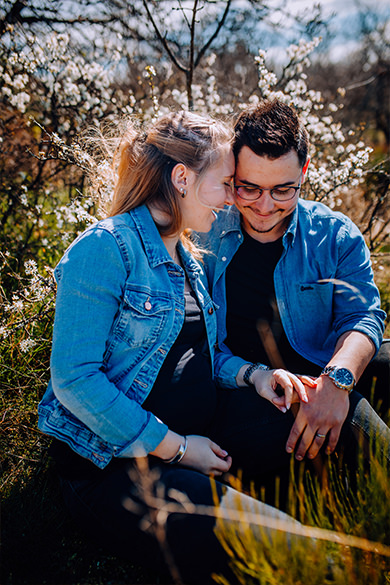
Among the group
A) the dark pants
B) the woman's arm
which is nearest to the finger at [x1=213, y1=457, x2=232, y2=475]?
the dark pants

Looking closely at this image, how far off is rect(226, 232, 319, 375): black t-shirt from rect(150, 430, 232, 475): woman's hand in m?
0.75

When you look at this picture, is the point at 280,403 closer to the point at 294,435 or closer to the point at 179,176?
the point at 294,435

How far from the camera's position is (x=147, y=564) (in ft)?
5.20

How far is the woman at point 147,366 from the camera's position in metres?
1.57

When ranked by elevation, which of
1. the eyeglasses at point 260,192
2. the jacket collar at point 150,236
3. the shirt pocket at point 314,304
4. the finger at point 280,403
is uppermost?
the eyeglasses at point 260,192

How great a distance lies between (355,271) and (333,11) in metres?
3.79

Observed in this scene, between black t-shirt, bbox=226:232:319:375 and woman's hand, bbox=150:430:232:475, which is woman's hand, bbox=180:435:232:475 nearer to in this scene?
woman's hand, bbox=150:430:232:475

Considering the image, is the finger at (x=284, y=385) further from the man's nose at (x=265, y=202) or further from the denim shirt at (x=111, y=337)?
the man's nose at (x=265, y=202)

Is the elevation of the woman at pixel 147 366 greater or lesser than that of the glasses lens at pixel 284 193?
lesser

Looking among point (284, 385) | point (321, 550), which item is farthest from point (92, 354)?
point (321, 550)

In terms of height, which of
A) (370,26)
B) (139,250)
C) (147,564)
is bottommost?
(147,564)

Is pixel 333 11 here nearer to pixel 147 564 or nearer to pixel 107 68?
pixel 107 68

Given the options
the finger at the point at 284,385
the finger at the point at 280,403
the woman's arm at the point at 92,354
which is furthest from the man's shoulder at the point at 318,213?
the woman's arm at the point at 92,354

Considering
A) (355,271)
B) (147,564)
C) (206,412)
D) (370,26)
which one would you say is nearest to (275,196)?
(355,271)
